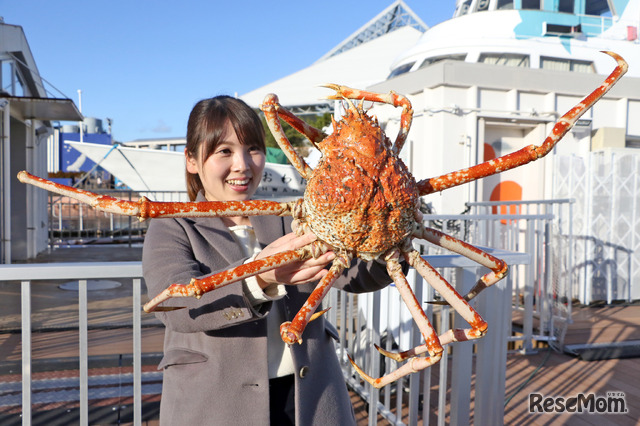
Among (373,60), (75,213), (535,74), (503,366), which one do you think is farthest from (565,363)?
(373,60)

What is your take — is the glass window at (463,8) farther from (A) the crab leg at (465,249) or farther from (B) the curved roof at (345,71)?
(B) the curved roof at (345,71)

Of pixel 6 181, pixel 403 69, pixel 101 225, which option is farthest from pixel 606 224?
pixel 101 225

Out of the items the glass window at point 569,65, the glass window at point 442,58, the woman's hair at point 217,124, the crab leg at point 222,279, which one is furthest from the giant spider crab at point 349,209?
the glass window at point 569,65

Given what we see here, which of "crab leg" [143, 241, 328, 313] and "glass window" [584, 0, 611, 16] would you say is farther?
"glass window" [584, 0, 611, 16]

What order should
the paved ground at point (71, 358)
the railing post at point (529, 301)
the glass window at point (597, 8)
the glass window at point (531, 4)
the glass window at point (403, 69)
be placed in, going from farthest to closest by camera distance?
the glass window at point (403, 69) < the glass window at point (597, 8) < the glass window at point (531, 4) < the railing post at point (529, 301) < the paved ground at point (71, 358)

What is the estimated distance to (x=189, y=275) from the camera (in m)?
1.30

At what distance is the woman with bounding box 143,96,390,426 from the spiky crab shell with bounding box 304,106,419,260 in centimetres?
8

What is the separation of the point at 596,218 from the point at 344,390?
20.8 ft

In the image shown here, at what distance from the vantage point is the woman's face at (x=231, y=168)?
5.00 feet

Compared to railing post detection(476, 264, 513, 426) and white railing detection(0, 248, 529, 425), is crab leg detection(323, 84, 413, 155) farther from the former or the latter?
railing post detection(476, 264, 513, 426)

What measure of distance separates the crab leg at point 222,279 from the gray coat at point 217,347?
4 centimetres

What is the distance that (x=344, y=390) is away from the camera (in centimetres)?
154

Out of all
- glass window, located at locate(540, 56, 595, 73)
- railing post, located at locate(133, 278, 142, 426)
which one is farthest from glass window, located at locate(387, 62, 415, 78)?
railing post, located at locate(133, 278, 142, 426)

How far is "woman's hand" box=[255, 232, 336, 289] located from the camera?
1245 millimetres
